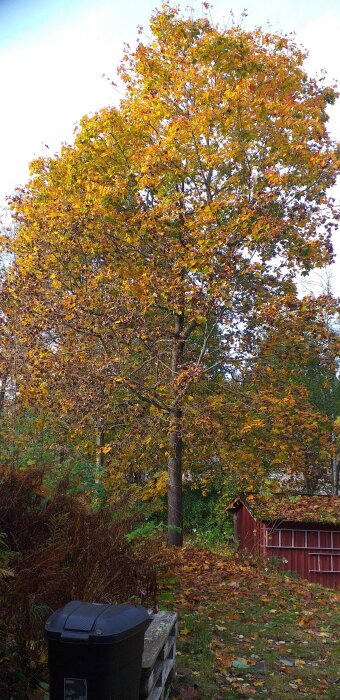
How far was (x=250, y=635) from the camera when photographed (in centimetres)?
748

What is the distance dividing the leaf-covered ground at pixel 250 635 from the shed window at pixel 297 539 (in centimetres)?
746

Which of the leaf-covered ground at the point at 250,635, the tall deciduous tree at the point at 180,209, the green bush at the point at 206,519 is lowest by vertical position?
the leaf-covered ground at the point at 250,635

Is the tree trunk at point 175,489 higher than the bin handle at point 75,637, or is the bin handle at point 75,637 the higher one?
the tree trunk at point 175,489

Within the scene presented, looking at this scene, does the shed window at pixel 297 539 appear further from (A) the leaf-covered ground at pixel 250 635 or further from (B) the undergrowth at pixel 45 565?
(B) the undergrowth at pixel 45 565

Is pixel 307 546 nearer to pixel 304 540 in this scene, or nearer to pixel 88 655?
pixel 304 540

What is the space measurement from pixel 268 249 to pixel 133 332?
384 centimetres

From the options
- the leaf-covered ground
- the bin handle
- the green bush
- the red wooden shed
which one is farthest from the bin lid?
the green bush

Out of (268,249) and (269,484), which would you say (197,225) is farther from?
(269,484)

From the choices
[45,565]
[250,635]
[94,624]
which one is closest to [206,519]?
[250,635]

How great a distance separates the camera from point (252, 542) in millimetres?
19828

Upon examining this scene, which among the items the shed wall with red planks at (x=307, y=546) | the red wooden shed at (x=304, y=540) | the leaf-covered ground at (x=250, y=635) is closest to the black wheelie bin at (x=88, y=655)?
the leaf-covered ground at (x=250, y=635)

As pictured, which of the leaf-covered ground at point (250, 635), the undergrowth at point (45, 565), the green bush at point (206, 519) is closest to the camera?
the undergrowth at point (45, 565)

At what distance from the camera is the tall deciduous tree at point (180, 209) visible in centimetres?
1396

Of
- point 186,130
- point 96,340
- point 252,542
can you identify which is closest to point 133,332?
point 96,340
